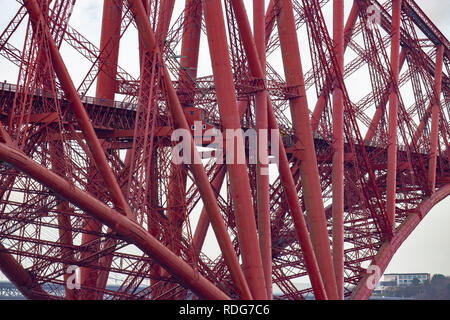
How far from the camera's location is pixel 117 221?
61.4ft

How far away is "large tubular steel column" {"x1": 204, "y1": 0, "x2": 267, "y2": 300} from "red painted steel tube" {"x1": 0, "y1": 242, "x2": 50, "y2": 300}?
28.4 feet

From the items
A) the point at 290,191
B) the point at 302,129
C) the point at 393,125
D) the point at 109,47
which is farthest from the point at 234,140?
the point at 393,125

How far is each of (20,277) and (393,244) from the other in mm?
19886

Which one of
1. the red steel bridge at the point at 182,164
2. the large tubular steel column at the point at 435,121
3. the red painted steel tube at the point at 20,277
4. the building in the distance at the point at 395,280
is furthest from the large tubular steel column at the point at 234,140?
the building in the distance at the point at 395,280

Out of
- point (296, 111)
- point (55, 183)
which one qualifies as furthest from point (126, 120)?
point (55, 183)

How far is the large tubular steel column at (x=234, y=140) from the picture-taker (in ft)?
72.7

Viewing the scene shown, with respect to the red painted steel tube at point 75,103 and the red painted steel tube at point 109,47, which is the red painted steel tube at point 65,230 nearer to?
the red painted steel tube at point 75,103

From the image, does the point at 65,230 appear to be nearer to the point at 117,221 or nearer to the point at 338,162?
the point at 117,221

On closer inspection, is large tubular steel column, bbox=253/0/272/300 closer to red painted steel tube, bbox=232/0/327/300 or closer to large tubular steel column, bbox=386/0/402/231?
red painted steel tube, bbox=232/0/327/300

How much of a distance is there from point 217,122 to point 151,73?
20.8ft
